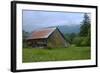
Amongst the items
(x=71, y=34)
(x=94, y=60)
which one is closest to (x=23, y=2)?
(x=71, y=34)

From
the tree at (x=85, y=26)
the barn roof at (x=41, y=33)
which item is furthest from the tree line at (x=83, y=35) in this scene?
the barn roof at (x=41, y=33)

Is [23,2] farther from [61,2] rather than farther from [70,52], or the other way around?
[70,52]

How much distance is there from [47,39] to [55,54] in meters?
0.14

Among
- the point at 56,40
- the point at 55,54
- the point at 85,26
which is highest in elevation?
the point at 85,26

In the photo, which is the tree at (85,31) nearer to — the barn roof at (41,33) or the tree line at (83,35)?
the tree line at (83,35)

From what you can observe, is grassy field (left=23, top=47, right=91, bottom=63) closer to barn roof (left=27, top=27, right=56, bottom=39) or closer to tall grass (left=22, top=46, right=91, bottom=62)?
tall grass (left=22, top=46, right=91, bottom=62)

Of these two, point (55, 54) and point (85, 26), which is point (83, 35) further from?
point (55, 54)

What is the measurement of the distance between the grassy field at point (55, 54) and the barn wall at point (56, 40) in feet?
0.11

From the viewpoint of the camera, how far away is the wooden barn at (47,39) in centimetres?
166

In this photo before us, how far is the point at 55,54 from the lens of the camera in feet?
5.63

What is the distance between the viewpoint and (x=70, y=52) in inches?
69.6

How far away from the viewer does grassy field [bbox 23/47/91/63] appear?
164 centimetres

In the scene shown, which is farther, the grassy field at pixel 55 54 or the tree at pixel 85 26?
the tree at pixel 85 26

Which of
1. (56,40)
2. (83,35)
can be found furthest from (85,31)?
(56,40)
